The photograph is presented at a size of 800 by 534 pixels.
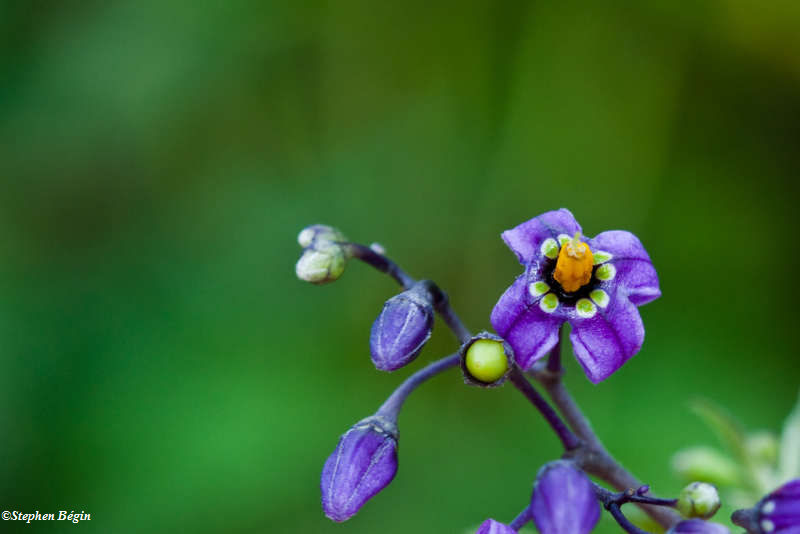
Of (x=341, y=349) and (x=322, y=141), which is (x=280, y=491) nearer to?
(x=341, y=349)

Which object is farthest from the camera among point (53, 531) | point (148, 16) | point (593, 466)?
point (148, 16)

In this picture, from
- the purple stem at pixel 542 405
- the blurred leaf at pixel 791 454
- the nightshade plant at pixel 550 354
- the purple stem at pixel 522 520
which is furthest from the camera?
the blurred leaf at pixel 791 454

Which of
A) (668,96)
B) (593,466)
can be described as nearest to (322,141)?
(668,96)

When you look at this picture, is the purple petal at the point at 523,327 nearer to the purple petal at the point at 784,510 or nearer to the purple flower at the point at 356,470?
the purple flower at the point at 356,470

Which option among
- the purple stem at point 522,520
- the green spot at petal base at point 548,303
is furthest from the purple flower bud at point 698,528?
the green spot at petal base at point 548,303

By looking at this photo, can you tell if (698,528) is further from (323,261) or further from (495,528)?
(323,261)

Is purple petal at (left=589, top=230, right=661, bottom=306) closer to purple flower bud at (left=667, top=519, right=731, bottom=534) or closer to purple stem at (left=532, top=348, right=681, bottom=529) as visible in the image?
purple stem at (left=532, top=348, right=681, bottom=529)
